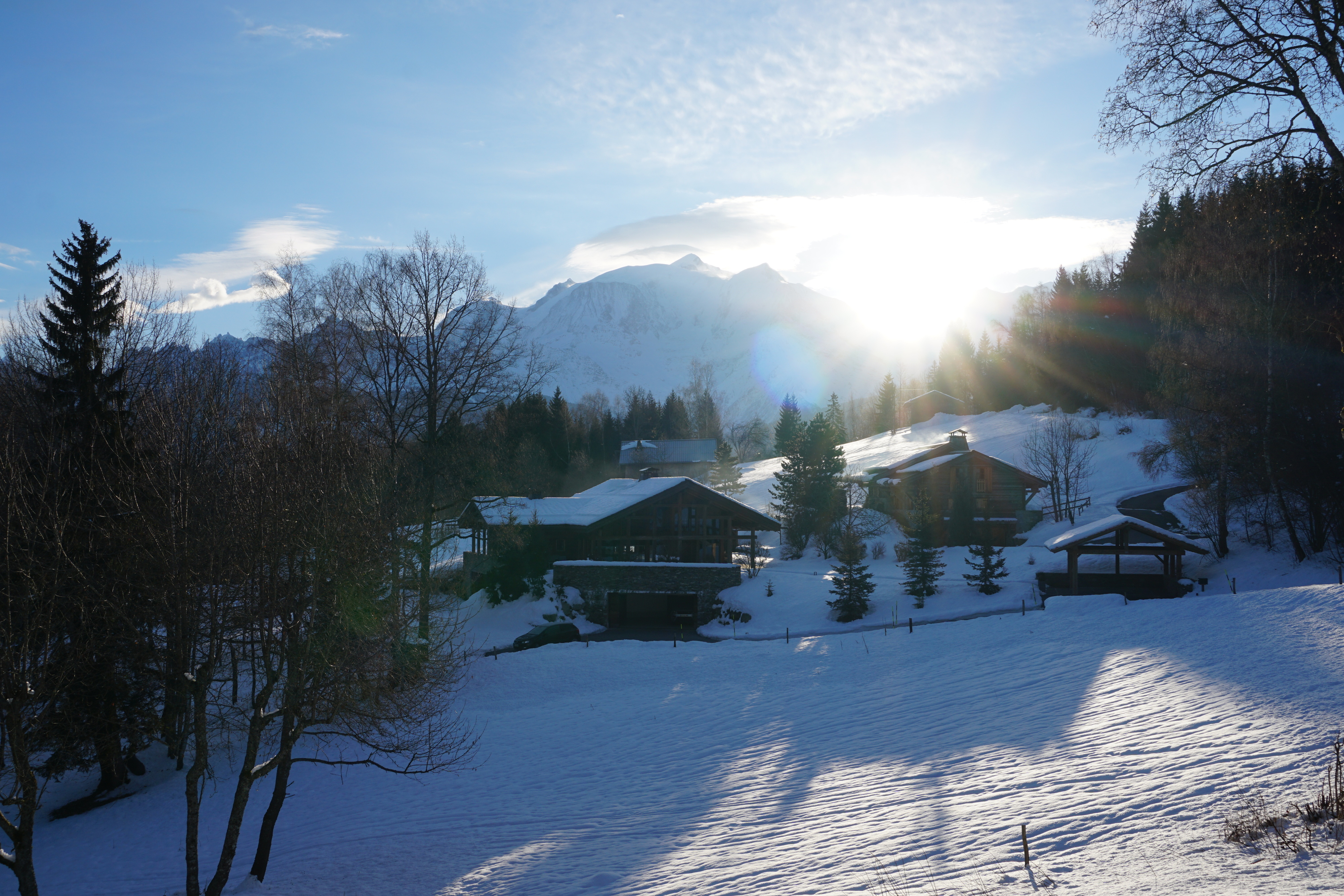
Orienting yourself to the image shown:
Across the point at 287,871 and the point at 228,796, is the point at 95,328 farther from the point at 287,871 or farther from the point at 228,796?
the point at 287,871

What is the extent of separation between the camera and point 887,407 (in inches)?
4082

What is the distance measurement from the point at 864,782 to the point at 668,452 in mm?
→ 72938

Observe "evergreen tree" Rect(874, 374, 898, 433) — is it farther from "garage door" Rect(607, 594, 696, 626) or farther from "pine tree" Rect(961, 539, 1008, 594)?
"garage door" Rect(607, 594, 696, 626)

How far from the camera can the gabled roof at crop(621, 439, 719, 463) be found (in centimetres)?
8269

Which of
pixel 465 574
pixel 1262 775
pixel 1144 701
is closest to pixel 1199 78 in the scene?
pixel 1262 775

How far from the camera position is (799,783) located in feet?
47.3

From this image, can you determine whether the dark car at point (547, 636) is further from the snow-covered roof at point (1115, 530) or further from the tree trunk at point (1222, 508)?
the tree trunk at point (1222, 508)

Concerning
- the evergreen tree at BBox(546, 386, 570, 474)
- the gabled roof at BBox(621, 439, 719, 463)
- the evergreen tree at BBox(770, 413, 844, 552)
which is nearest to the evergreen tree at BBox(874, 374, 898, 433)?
the gabled roof at BBox(621, 439, 719, 463)

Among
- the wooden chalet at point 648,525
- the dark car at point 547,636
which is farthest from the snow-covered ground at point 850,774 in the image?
the wooden chalet at point 648,525

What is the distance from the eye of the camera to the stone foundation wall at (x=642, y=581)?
1346 inches

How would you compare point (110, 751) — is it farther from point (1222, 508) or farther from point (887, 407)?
point (887, 407)

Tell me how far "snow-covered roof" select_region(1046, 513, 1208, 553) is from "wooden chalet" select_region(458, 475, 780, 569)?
13666 millimetres

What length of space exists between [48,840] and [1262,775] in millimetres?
23411

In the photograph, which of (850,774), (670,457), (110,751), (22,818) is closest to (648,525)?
(850,774)
